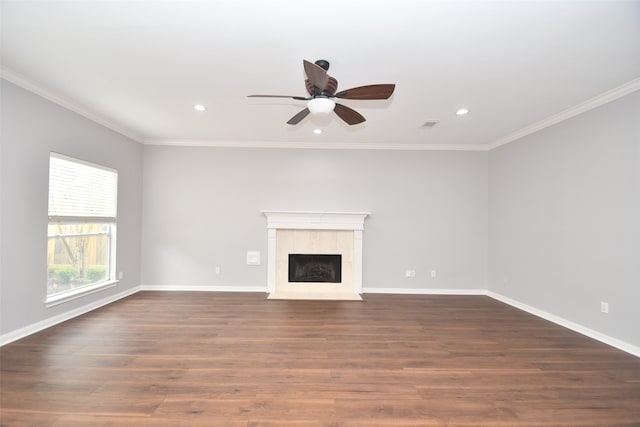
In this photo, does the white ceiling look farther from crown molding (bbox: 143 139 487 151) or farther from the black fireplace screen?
the black fireplace screen

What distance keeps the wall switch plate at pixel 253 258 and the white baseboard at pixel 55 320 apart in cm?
200

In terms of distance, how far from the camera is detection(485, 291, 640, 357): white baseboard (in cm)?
280

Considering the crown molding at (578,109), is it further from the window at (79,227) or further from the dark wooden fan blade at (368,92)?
the window at (79,227)

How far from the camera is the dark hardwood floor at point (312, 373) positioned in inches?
72.7

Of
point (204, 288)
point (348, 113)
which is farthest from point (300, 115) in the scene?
point (204, 288)

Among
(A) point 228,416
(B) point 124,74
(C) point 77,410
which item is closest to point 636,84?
(A) point 228,416

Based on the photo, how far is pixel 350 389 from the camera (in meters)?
2.12

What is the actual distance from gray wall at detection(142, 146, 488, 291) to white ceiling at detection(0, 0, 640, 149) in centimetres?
133

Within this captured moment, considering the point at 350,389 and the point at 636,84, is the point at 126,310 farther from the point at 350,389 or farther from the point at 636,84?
the point at 636,84

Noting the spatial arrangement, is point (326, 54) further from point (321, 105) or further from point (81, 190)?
point (81, 190)

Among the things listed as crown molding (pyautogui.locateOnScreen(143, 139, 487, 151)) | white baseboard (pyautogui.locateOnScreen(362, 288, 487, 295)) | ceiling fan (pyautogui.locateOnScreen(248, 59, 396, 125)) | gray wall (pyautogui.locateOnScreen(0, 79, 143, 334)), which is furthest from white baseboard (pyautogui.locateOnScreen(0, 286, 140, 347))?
white baseboard (pyautogui.locateOnScreen(362, 288, 487, 295))

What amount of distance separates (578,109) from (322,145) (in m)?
3.46

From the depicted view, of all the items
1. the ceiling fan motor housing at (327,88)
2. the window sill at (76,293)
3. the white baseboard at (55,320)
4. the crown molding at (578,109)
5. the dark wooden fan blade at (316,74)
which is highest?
the crown molding at (578,109)

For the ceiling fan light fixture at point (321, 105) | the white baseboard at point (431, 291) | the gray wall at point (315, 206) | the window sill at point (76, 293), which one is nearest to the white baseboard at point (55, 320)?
the window sill at point (76, 293)
